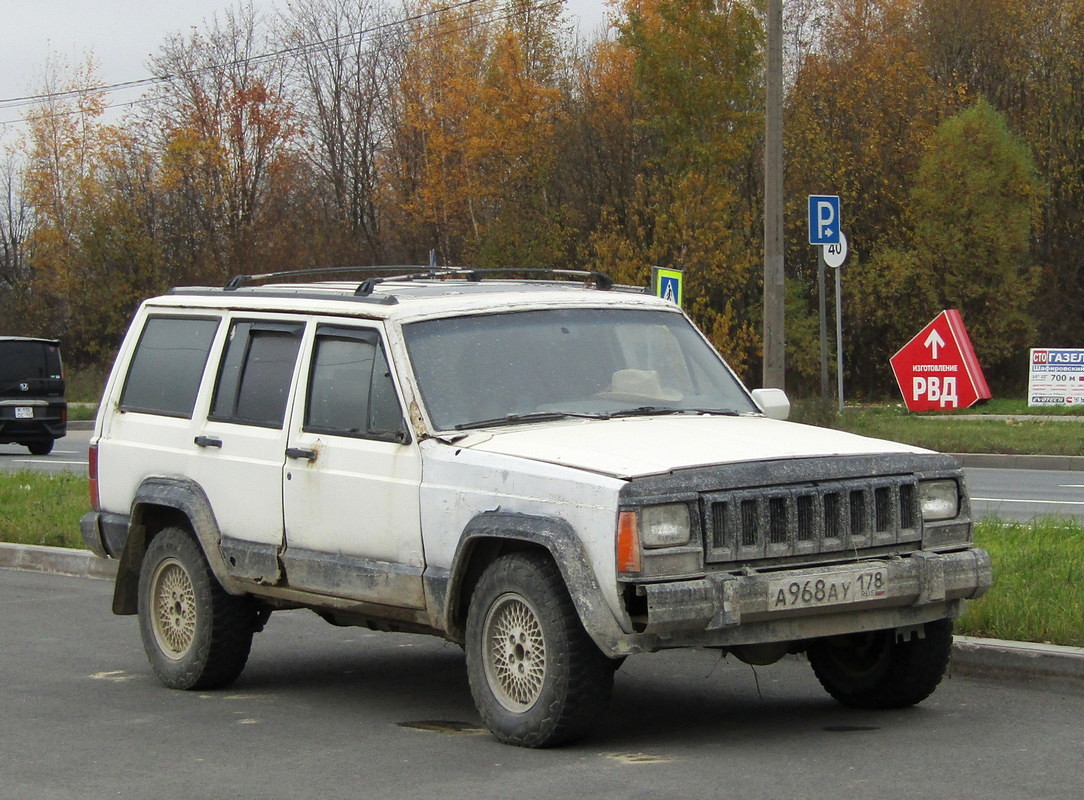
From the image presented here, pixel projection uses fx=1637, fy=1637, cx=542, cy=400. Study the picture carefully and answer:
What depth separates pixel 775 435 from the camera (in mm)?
6711

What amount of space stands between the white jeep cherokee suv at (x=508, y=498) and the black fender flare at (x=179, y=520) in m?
0.02

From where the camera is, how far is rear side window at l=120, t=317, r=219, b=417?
8.20 m

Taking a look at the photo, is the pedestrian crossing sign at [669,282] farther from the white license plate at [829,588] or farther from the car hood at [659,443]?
the white license plate at [829,588]

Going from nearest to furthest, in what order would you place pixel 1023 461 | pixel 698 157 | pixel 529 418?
pixel 529 418, pixel 1023 461, pixel 698 157

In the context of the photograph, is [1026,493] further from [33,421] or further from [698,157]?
[698,157]

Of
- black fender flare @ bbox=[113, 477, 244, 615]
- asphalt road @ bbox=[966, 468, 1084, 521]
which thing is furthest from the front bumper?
asphalt road @ bbox=[966, 468, 1084, 521]

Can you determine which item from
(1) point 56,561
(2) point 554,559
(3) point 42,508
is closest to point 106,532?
(2) point 554,559

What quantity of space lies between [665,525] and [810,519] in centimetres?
64

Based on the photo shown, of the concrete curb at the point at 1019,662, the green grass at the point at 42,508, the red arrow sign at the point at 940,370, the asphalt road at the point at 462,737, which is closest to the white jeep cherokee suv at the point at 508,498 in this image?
the asphalt road at the point at 462,737

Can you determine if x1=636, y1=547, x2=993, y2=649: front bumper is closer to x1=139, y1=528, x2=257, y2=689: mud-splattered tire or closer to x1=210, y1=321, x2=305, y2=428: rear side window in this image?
x1=210, y1=321, x2=305, y2=428: rear side window

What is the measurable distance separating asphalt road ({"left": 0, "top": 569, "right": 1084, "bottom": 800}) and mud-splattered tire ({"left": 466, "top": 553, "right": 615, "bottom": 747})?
13 cm

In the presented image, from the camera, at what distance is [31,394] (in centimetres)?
2711

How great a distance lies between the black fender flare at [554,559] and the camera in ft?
19.3

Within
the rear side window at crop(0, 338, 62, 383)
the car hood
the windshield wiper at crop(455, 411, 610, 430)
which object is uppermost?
the rear side window at crop(0, 338, 62, 383)
